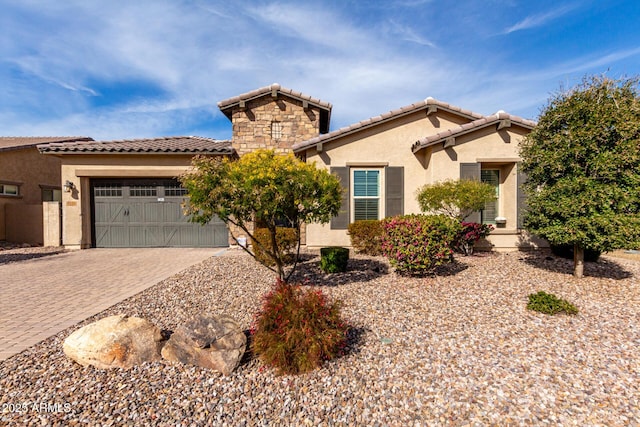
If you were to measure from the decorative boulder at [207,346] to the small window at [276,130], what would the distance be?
29.5 feet

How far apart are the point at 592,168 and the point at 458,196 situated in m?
2.54

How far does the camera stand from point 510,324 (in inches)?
155

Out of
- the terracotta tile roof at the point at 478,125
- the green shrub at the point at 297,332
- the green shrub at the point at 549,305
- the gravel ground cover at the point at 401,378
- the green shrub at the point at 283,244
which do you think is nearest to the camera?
the gravel ground cover at the point at 401,378

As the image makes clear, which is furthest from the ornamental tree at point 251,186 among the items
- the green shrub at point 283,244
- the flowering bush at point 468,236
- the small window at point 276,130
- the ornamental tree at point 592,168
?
the small window at point 276,130

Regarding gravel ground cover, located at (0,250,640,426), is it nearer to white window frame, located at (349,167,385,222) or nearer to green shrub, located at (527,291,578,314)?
green shrub, located at (527,291,578,314)

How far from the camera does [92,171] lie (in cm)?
1058

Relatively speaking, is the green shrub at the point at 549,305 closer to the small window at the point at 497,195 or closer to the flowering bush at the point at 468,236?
the flowering bush at the point at 468,236

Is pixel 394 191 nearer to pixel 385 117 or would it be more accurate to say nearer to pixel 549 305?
pixel 385 117

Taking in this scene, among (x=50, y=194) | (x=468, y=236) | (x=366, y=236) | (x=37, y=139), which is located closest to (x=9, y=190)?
(x=50, y=194)

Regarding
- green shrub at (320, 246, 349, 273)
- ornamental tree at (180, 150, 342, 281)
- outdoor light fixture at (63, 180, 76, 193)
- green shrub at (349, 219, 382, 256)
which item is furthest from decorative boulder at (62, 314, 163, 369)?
outdoor light fixture at (63, 180, 76, 193)

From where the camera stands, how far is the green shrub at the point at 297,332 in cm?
295

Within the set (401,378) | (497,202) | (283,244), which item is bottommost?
(401,378)

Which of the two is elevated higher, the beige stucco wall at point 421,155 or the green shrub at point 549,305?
the beige stucco wall at point 421,155

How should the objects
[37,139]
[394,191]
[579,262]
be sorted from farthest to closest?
[37,139], [394,191], [579,262]
